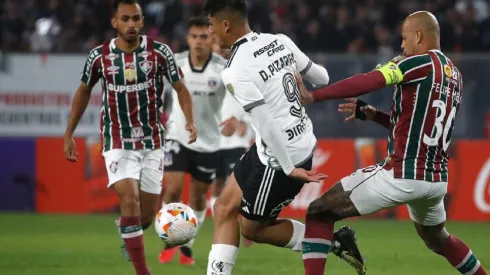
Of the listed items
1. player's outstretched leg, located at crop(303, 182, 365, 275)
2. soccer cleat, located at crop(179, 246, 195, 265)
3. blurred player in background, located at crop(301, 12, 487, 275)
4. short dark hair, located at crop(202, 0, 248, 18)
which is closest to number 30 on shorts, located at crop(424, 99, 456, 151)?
blurred player in background, located at crop(301, 12, 487, 275)

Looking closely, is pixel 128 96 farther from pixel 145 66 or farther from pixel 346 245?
pixel 346 245

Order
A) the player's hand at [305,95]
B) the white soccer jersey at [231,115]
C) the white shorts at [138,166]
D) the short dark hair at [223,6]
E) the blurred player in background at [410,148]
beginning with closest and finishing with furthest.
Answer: the player's hand at [305,95]
the blurred player in background at [410,148]
the short dark hair at [223,6]
the white shorts at [138,166]
the white soccer jersey at [231,115]

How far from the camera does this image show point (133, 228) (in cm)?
809

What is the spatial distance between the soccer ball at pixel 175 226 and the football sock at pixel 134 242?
0.30 m

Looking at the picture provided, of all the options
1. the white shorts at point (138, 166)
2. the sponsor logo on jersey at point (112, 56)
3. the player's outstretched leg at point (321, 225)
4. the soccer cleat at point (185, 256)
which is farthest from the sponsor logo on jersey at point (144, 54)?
the player's outstretched leg at point (321, 225)

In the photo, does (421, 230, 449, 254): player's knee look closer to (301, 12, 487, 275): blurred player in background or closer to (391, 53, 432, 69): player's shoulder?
(301, 12, 487, 275): blurred player in background

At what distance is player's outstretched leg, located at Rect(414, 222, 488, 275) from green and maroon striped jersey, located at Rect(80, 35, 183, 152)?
8.52 ft

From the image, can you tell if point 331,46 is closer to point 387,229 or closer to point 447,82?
point 387,229

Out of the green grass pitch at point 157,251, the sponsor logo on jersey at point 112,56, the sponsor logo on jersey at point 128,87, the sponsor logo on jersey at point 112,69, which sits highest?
the sponsor logo on jersey at point 112,56

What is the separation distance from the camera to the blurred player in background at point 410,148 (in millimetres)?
6641

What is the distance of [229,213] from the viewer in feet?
22.7

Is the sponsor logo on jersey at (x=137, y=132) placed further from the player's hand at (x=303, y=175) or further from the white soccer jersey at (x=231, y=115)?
the white soccer jersey at (x=231, y=115)

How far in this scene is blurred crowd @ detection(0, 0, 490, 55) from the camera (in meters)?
18.5

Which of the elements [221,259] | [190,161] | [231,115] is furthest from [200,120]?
[221,259]
